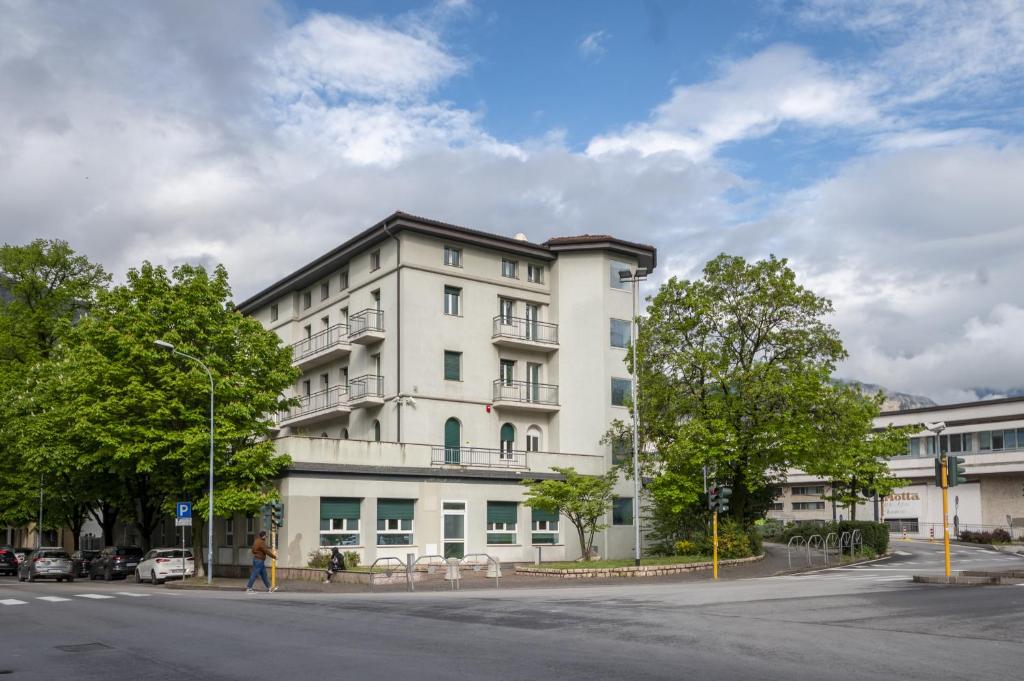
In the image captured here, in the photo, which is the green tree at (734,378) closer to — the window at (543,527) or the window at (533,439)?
the window at (543,527)

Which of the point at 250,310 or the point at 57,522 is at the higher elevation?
the point at 250,310

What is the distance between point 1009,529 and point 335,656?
64763 mm

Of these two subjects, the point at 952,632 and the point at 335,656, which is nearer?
the point at 335,656

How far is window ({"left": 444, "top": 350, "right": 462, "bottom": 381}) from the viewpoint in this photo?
4494cm

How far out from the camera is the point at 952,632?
14.6 m

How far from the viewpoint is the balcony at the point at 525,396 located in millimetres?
46000

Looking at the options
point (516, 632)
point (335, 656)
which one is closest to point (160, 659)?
point (335, 656)

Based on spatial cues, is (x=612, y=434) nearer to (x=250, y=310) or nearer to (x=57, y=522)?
(x=250, y=310)

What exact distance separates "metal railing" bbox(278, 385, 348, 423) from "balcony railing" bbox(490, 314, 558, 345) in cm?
793

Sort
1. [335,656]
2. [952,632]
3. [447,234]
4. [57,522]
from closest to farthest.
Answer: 1. [335,656]
2. [952,632]
3. [447,234]
4. [57,522]

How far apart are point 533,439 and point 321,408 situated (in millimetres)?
10652

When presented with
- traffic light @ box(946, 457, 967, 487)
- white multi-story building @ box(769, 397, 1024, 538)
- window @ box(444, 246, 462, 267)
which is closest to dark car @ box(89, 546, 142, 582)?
window @ box(444, 246, 462, 267)

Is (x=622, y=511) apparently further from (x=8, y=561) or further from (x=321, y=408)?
(x=8, y=561)

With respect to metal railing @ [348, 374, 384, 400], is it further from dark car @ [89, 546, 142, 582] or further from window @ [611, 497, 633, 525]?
window @ [611, 497, 633, 525]
